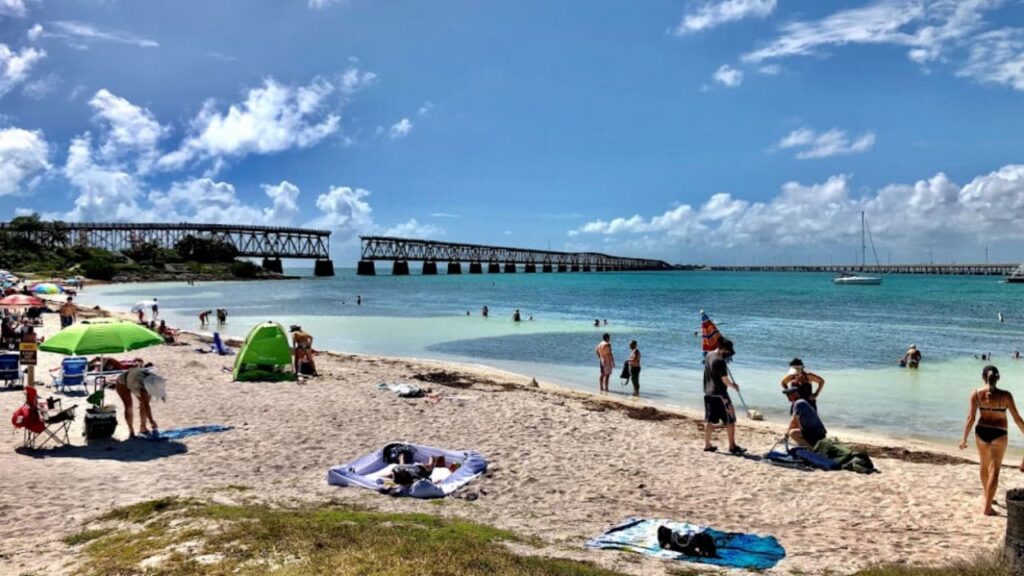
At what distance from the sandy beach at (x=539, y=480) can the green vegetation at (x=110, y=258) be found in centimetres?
8935

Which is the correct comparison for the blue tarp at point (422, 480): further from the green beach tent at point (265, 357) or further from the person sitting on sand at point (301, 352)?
the person sitting on sand at point (301, 352)

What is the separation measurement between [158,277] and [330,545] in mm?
116254

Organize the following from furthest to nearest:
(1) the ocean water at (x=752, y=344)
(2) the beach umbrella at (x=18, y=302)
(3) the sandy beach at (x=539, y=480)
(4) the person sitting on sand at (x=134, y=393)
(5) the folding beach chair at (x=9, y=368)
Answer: (2) the beach umbrella at (x=18, y=302)
(1) the ocean water at (x=752, y=344)
(5) the folding beach chair at (x=9, y=368)
(4) the person sitting on sand at (x=134, y=393)
(3) the sandy beach at (x=539, y=480)

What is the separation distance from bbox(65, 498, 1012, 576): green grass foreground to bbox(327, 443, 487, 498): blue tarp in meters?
1.15

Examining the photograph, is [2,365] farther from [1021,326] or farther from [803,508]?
[1021,326]

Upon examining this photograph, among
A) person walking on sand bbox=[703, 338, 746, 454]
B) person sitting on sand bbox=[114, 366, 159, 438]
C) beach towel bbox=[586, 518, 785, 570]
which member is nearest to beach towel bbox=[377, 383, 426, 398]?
person sitting on sand bbox=[114, 366, 159, 438]

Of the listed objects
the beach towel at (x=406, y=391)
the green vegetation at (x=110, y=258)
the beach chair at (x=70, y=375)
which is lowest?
the beach towel at (x=406, y=391)

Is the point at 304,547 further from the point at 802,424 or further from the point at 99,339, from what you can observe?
the point at 802,424

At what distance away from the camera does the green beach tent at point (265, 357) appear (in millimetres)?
15562

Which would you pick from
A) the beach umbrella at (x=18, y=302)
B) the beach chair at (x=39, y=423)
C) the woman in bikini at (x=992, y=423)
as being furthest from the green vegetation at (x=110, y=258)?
the woman in bikini at (x=992, y=423)

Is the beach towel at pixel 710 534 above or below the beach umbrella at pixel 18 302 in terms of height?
below

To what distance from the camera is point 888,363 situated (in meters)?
22.8

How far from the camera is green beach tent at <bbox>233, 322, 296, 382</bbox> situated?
1556cm

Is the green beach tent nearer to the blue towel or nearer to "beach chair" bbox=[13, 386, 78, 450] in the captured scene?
the blue towel
